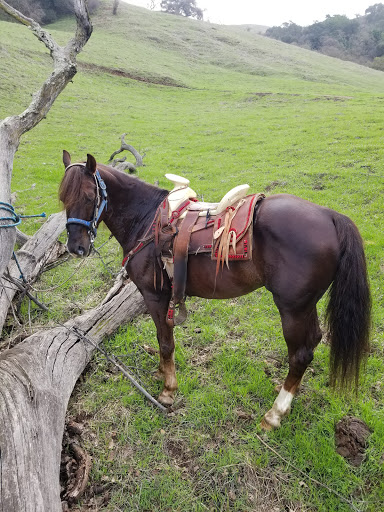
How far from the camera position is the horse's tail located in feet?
8.92

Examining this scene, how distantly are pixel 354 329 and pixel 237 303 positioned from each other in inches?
88.5

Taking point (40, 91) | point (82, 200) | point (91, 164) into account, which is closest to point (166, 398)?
point (82, 200)

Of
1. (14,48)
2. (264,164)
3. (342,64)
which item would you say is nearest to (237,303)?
(264,164)

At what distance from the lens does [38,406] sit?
8.77 feet

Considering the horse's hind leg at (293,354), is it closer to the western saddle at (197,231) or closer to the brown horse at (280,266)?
the brown horse at (280,266)

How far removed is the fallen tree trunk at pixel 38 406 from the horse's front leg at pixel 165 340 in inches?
37.7

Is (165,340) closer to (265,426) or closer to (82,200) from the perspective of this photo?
(265,426)

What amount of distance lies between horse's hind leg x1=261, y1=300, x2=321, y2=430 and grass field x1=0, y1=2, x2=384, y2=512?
0.42 feet

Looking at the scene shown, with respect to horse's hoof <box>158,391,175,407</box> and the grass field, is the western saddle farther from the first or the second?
the grass field

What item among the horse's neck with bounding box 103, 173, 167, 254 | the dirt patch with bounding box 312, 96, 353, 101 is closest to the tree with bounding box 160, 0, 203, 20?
the dirt patch with bounding box 312, 96, 353, 101

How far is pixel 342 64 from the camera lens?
4444 cm

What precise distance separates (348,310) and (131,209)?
2.34 m

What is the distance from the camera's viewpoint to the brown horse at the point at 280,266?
272cm

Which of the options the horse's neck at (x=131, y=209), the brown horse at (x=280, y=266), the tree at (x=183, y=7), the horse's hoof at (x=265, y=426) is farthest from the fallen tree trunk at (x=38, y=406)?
the tree at (x=183, y=7)
